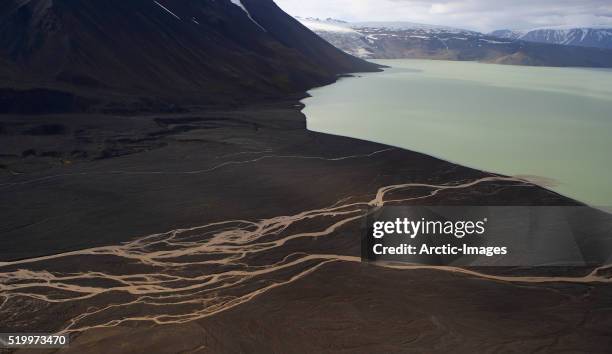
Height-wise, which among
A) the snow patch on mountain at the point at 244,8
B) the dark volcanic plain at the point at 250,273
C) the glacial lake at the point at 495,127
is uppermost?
the snow patch on mountain at the point at 244,8

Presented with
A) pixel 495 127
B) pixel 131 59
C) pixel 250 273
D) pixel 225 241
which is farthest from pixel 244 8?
pixel 250 273

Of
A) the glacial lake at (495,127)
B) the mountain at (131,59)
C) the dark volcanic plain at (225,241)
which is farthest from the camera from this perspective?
the mountain at (131,59)

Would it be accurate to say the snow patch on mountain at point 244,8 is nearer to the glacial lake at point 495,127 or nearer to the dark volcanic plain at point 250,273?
the glacial lake at point 495,127

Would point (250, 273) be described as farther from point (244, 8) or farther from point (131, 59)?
point (244, 8)

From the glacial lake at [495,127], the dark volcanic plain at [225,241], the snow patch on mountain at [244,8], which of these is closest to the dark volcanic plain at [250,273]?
the dark volcanic plain at [225,241]

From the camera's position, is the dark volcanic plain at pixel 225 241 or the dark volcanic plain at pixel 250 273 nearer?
the dark volcanic plain at pixel 250 273

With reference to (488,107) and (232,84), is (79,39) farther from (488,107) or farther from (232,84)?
(488,107)
